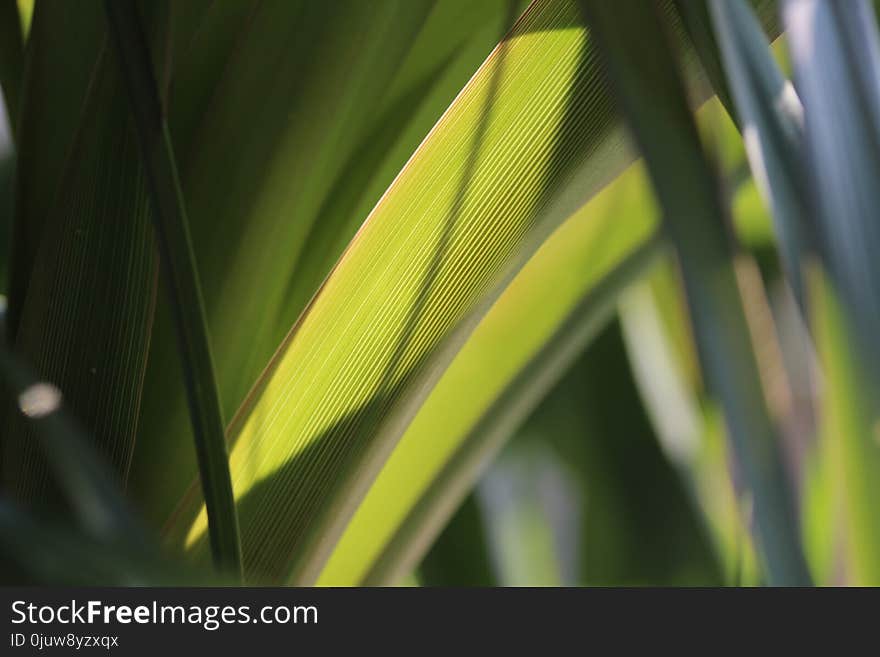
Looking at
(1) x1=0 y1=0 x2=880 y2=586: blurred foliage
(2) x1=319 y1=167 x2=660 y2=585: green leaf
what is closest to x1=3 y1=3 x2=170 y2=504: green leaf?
(1) x1=0 y1=0 x2=880 y2=586: blurred foliage

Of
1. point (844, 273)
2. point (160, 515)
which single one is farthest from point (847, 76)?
point (160, 515)

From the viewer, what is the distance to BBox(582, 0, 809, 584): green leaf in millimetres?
111

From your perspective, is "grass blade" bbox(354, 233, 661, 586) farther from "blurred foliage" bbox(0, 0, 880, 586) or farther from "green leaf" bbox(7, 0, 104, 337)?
"green leaf" bbox(7, 0, 104, 337)

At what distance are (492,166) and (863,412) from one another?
18cm

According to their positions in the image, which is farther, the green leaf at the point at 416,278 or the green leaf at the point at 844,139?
the green leaf at the point at 416,278

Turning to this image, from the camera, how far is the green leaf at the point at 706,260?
0.11 metres

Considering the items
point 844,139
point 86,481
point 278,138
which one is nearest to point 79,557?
point 86,481

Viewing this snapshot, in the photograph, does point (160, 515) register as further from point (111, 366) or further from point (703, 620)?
point (703, 620)

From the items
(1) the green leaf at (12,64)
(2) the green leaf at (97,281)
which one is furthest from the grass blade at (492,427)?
(1) the green leaf at (12,64)

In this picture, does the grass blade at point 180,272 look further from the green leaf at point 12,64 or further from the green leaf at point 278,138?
the green leaf at point 12,64

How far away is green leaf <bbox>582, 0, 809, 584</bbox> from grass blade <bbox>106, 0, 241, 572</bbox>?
0.13 meters

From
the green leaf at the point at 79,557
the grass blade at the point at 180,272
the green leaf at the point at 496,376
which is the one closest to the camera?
the green leaf at the point at 79,557

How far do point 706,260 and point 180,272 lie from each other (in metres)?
0.15

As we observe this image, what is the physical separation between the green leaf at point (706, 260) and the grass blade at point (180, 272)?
0.42 ft
